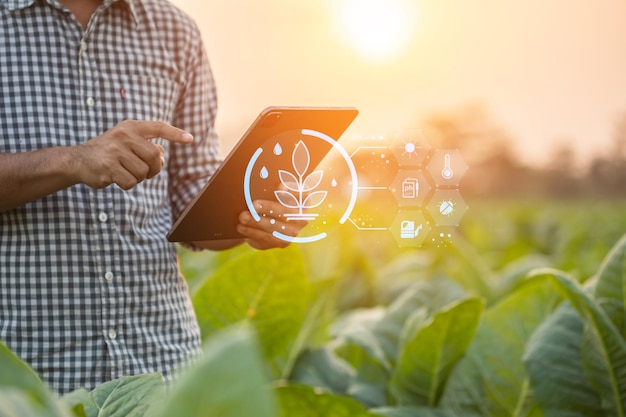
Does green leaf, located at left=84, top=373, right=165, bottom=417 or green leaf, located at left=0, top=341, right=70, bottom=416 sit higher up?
green leaf, located at left=0, top=341, right=70, bottom=416

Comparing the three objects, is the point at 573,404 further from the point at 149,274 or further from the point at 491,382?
the point at 149,274

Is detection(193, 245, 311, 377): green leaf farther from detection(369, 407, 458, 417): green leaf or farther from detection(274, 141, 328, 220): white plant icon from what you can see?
detection(274, 141, 328, 220): white plant icon

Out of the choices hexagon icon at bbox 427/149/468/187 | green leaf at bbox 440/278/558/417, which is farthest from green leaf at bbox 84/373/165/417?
green leaf at bbox 440/278/558/417

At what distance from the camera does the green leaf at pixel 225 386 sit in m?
0.70

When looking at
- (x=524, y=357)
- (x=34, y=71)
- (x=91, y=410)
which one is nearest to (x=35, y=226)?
(x=34, y=71)

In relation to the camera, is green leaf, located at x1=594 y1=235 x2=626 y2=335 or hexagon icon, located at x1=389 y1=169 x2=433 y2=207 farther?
green leaf, located at x1=594 y1=235 x2=626 y2=335

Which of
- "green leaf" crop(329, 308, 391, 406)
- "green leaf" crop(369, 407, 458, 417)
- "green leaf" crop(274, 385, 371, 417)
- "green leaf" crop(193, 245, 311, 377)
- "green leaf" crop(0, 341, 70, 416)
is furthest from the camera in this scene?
"green leaf" crop(329, 308, 391, 406)

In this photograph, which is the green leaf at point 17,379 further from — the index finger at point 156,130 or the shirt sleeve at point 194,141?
the shirt sleeve at point 194,141

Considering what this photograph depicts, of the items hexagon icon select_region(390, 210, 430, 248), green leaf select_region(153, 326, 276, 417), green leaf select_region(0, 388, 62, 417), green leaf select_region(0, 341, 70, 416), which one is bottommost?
hexagon icon select_region(390, 210, 430, 248)

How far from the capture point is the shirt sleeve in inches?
106

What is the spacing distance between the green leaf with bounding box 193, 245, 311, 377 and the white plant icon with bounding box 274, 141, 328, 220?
0.76 metres

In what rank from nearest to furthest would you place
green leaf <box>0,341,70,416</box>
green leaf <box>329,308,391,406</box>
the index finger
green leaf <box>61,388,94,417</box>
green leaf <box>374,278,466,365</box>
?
1. green leaf <box>0,341,70,416</box>
2. green leaf <box>61,388,94,417</box>
3. the index finger
4. green leaf <box>329,308,391,406</box>
5. green leaf <box>374,278,466,365</box>

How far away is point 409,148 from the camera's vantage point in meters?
2.26

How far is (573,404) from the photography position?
2742 millimetres
